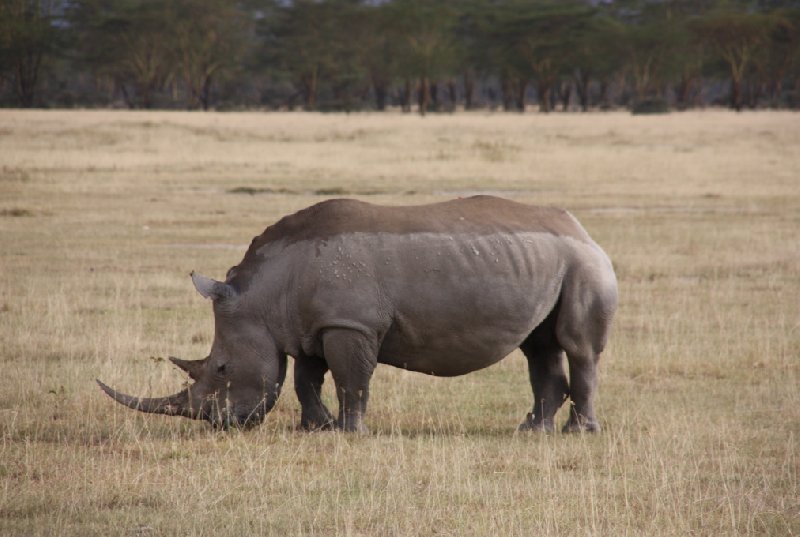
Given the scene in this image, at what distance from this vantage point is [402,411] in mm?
9141

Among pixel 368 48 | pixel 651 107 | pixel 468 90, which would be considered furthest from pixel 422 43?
pixel 651 107

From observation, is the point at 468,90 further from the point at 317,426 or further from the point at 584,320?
the point at 317,426

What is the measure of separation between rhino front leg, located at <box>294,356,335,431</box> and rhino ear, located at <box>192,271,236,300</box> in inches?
24.9

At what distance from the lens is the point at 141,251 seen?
1822 cm

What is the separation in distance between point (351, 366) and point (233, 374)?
Answer: 73cm

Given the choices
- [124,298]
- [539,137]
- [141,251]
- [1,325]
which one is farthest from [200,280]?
[539,137]

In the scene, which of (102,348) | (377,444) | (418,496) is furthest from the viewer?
(102,348)

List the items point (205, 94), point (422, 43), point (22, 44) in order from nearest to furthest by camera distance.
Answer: point (22, 44)
point (205, 94)
point (422, 43)

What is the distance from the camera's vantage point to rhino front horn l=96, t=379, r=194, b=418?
785cm

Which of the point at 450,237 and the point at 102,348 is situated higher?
the point at 450,237

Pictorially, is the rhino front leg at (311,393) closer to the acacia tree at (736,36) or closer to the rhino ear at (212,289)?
the rhino ear at (212,289)

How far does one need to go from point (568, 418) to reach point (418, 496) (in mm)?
2576

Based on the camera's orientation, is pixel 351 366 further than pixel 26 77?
No

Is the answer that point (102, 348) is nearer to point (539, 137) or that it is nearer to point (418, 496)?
point (418, 496)
